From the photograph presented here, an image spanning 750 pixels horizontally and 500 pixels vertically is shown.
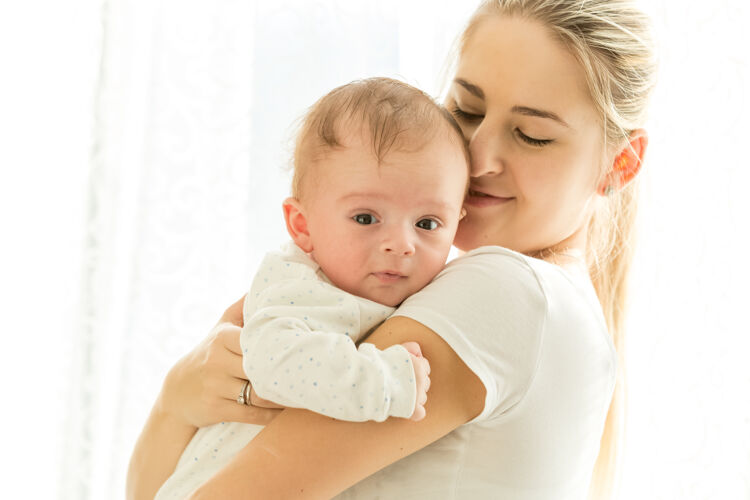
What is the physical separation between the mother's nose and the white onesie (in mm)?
337

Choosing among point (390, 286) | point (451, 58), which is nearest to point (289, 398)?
point (390, 286)

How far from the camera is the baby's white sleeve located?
2.86 ft

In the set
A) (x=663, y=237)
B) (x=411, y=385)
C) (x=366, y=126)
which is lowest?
(x=663, y=237)

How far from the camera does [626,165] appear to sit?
56.0 inches

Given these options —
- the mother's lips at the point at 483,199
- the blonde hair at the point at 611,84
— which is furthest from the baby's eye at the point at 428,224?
the blonde hair at the point at 611,84

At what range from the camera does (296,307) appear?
0.98m

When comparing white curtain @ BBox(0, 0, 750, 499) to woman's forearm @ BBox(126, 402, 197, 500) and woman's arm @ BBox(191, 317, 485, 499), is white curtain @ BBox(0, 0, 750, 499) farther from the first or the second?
woman's arm @ BBox(191, 317, 485, 499)

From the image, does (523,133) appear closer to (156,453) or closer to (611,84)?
(611,84)

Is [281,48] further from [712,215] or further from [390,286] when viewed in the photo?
[390,286]

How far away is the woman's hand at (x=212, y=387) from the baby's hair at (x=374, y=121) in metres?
0.25

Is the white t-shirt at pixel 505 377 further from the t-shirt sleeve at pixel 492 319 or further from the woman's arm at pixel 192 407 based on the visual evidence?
the woman's arm at pixel 192 407

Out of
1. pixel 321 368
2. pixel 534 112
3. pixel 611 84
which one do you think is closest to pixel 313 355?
pixel 321 368

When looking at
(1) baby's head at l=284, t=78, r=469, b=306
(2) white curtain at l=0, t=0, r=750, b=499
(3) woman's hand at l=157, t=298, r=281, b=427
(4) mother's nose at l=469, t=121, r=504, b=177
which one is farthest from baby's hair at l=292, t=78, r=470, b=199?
(2) white curtain at l=0, t=0, r=750, b=499

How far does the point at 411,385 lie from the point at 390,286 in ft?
0.77
